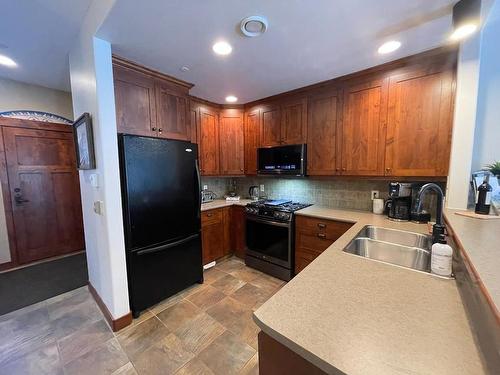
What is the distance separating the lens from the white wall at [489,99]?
5.62 feet

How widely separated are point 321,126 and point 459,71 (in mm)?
1179

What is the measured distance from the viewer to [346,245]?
1382 mm

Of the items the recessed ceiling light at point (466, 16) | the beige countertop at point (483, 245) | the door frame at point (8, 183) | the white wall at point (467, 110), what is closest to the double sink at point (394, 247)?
the beige countertop at point (483, 245)

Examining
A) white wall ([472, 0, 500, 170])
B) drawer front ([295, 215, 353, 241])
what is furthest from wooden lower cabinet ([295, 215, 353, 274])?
white wall ([472, 0, 500, 170])

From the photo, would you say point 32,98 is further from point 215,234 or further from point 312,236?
point 312,236

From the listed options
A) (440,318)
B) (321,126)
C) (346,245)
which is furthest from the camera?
(321,126)

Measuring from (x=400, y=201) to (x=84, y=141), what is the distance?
3006 millimetres

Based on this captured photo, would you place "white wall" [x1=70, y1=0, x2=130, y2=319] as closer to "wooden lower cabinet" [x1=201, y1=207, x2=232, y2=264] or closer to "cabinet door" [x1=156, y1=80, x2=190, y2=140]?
"cabinet door" [x1=156, y1=80, x2=190, y2=140]

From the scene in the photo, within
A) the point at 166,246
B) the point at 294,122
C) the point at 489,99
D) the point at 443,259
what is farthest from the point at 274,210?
the point at 489,99

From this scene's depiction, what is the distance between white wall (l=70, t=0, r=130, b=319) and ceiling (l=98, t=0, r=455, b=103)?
0.19m

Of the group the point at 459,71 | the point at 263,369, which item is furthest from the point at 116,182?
the point at 459,71

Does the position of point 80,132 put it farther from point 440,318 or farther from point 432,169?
point 432,169

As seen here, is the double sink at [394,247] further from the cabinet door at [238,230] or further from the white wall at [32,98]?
the white wall at [32,98]

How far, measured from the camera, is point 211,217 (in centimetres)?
291
